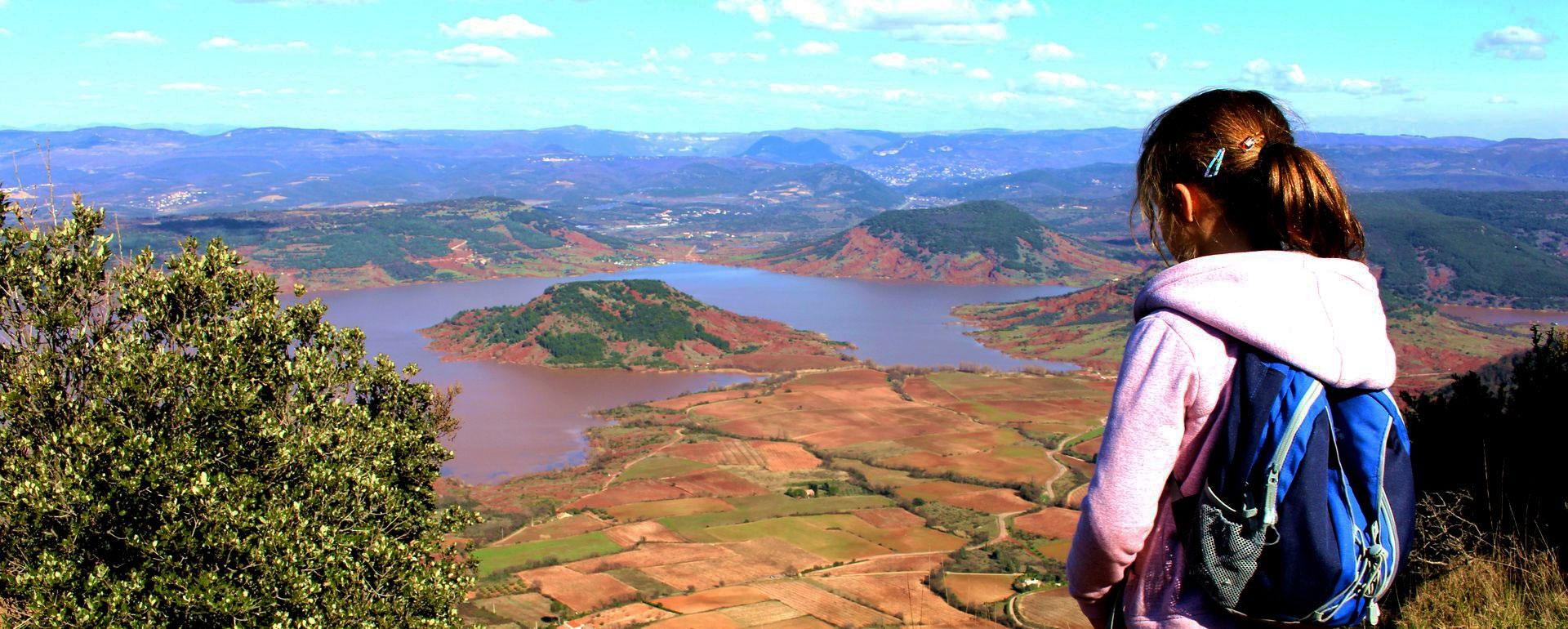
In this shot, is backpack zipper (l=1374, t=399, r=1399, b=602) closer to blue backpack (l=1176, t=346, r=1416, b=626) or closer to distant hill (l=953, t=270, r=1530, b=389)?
blue backpack (l=1176, t=346, r=1416, b=626)

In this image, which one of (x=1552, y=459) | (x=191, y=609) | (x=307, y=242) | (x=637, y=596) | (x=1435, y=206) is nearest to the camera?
(x=191, y=609)

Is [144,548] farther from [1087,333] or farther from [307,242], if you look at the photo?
[307,242]

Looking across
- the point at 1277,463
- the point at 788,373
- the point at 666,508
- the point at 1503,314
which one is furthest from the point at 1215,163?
the point at 1503,314

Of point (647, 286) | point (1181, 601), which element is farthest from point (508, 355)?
point (1181, 601)

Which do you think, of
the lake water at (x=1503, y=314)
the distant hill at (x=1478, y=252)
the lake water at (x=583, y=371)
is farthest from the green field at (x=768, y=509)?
the lake water at (x=1503, y=314)

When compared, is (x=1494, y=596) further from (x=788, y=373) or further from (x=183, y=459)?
(x=788, y=373)

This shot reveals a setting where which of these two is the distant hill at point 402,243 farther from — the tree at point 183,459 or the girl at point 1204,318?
the girl at point 1204,318
